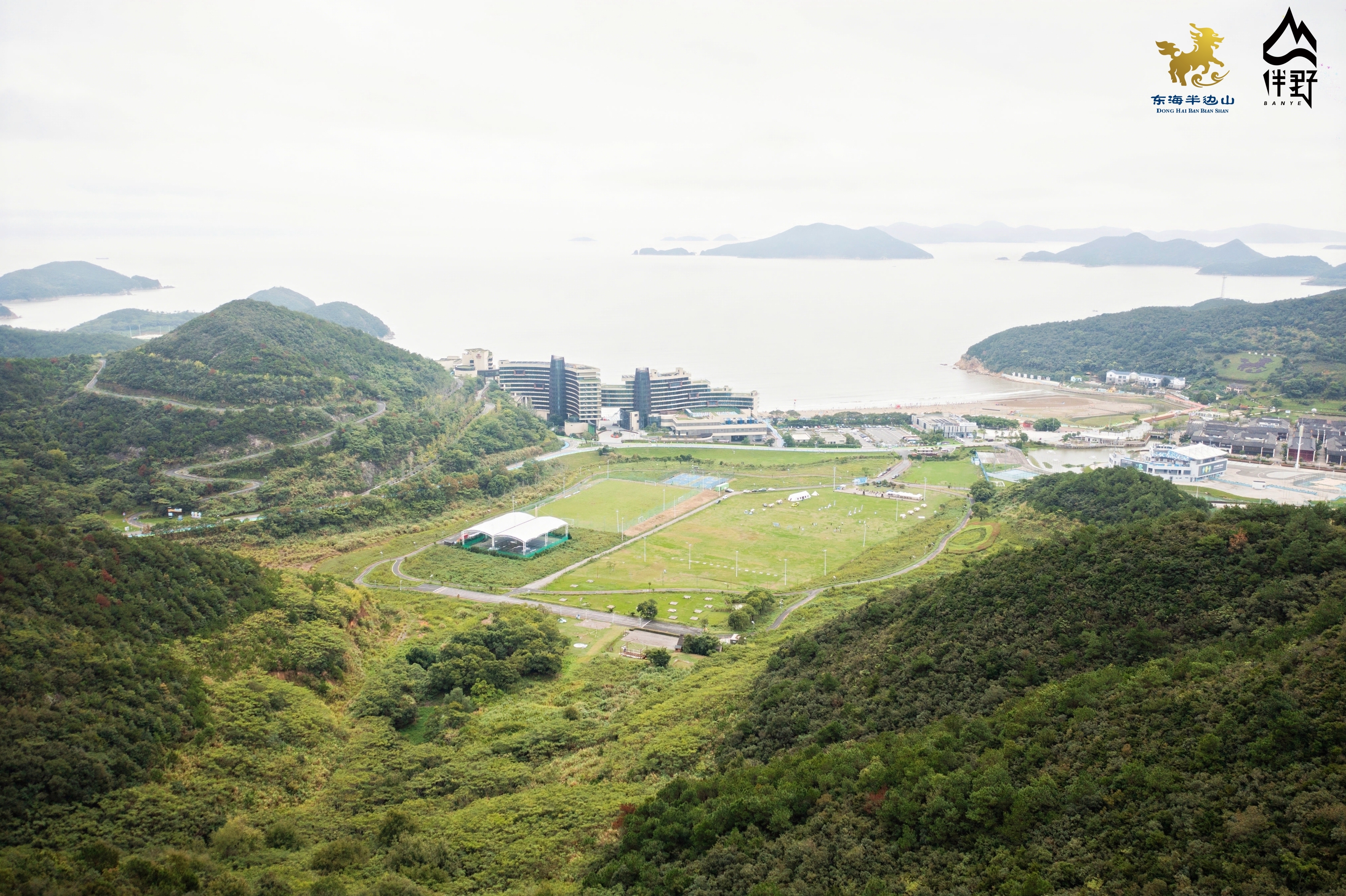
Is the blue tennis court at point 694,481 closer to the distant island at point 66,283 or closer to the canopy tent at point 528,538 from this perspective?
the canopy tent at point 528,538

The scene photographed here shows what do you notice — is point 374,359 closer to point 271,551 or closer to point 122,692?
point 271,551

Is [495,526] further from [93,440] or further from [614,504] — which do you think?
[93,440]

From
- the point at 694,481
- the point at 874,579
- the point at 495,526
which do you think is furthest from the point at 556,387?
the point at 874,579

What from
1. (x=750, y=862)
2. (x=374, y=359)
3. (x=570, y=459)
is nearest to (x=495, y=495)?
(x=570, y=459)

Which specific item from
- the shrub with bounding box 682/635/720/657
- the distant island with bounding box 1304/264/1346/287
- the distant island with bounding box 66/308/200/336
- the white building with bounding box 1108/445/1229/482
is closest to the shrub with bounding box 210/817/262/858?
the shrub with bounding box 682/635/720/657

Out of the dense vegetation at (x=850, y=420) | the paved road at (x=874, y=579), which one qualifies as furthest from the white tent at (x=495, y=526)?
the dense vegetation at (x=850, y=420)

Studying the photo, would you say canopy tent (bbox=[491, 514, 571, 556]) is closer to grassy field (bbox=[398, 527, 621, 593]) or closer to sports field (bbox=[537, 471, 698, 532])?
grassy field (bbox=[398, 527, 621, 593])
